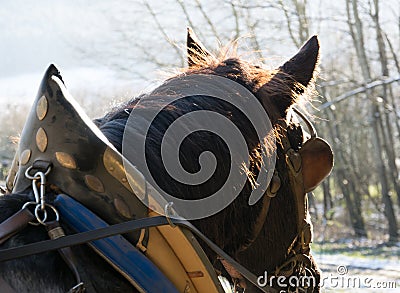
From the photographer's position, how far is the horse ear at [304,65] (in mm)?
2344

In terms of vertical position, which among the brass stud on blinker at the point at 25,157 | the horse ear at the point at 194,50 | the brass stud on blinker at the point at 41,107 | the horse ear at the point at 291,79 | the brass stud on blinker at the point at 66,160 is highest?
the horse ear at the point at 194,50

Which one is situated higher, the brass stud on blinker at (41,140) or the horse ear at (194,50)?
the horse ear at (194,50)

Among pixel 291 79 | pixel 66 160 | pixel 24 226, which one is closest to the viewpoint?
pixel 24 226

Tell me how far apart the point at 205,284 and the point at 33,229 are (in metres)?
0.54

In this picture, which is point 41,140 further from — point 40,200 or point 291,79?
point 291,79

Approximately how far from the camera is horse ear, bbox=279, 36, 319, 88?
2344 mm

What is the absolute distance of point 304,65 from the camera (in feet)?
7.76

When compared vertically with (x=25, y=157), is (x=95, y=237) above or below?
below

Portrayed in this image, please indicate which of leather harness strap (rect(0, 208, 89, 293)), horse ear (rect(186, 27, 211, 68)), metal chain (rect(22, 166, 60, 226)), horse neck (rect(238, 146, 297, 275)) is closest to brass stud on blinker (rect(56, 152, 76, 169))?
metal chain (rect(22, 166, 60, 226))

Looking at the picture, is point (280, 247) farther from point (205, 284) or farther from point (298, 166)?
point (205, 284)

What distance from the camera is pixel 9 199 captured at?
1638 millimetres

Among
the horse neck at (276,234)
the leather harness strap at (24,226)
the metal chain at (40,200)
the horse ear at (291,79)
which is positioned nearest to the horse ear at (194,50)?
the horse ear at (291,79)

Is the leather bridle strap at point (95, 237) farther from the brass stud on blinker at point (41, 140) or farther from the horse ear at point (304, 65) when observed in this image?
the horse ear at point (304, 65)

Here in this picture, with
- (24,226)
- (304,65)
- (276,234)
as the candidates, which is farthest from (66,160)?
(304,65)
